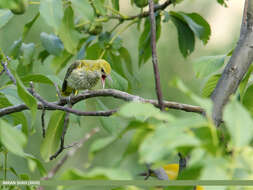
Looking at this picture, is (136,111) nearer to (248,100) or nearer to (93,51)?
(248,100)

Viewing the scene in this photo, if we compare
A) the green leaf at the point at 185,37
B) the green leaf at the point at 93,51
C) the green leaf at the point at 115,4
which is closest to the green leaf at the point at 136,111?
the green leaf at the point at 115,4

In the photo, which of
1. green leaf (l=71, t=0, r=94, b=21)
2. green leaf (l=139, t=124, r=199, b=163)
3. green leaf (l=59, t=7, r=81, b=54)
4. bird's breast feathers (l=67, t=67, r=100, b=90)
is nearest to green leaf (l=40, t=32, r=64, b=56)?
bird's breast feathers (l=67, t=67, r=100, b=90)

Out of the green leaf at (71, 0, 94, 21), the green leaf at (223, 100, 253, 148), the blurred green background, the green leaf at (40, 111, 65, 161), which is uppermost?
the green leaf at (223, 100, 253, 148)

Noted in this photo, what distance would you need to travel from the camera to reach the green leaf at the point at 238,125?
583 millimetres

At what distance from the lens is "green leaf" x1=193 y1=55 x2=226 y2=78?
5.00 ft

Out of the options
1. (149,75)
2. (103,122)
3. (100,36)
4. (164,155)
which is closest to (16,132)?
(164,155)

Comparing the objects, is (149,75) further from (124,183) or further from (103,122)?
(124,183)

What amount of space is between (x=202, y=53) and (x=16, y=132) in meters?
3.83

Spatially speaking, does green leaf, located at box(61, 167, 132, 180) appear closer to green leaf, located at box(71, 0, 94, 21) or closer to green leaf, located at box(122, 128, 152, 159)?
green leaf, located at box(122, 128, 152, 159)

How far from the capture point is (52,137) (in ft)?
5.01

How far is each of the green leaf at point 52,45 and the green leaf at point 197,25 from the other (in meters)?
0.56

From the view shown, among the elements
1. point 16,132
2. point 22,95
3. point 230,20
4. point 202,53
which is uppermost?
point 16,132

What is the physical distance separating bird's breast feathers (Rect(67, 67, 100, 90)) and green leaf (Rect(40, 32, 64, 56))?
367 mm

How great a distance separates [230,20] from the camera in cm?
423
